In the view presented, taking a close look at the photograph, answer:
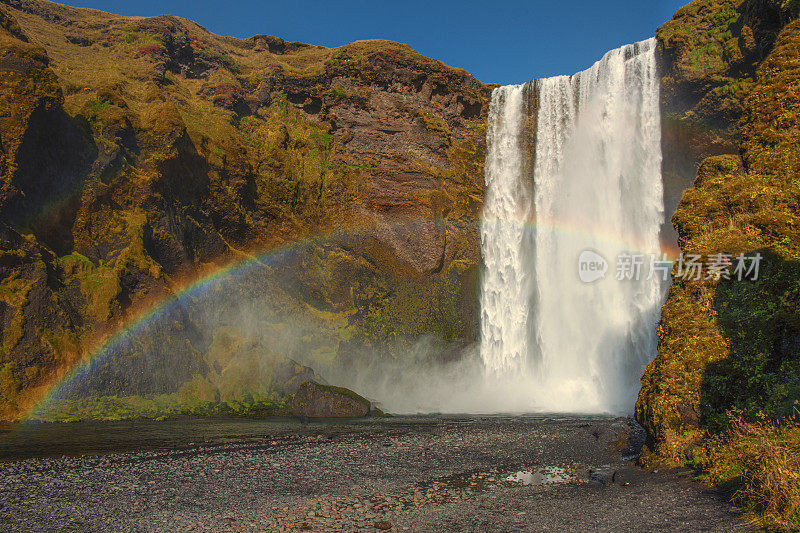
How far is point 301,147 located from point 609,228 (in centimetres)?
2512

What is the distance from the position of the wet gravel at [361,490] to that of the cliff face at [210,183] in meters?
14.3

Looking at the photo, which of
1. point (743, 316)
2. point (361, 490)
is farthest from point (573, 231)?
point (361, 490)

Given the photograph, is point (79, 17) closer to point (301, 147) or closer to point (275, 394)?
point (301, 147)

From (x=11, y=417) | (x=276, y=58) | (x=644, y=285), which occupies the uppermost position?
(x=276, y=58)

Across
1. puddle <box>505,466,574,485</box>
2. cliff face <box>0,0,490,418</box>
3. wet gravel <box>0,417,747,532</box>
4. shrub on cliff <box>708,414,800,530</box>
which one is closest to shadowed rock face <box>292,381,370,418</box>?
cliff face <box>0,0,490,418</box>

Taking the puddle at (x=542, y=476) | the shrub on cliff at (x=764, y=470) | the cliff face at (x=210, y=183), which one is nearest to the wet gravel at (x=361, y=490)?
the puddle at (x=542, y=476)

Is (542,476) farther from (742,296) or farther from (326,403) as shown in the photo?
(326,403)

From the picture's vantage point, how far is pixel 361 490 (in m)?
11.0

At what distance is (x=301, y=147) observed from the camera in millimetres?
41250

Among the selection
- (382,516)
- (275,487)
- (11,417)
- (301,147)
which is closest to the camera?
(382,516)

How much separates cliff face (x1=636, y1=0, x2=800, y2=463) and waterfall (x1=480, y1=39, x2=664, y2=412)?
19.1 meters

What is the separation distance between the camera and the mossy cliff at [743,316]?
30.7ft

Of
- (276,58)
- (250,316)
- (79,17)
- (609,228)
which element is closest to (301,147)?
→ (250,316)

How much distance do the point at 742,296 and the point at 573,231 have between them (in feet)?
88.9
